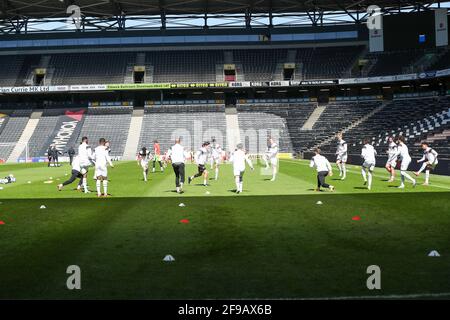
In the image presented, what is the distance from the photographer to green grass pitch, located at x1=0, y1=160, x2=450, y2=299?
6852mm

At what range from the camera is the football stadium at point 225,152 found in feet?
25.7

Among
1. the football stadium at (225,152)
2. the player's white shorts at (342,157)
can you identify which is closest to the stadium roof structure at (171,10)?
the football stadium at (225,152)

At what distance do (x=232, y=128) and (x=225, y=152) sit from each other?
8.09 meters

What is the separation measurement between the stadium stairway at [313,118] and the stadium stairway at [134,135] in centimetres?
2207

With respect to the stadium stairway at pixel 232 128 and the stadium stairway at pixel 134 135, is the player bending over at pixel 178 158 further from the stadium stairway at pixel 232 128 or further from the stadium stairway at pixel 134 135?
the stadium stairway at pixel 134 135

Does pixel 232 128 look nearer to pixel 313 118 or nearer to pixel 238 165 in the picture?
pixel 313 118

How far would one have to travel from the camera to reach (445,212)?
1384 cm

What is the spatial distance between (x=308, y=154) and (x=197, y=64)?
85.4ft

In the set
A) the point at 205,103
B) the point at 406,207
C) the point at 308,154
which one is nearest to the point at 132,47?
the point at 205,103

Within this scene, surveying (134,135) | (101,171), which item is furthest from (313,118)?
(101,171)

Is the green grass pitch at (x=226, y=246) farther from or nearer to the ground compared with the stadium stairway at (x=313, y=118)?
nearer to the ground
